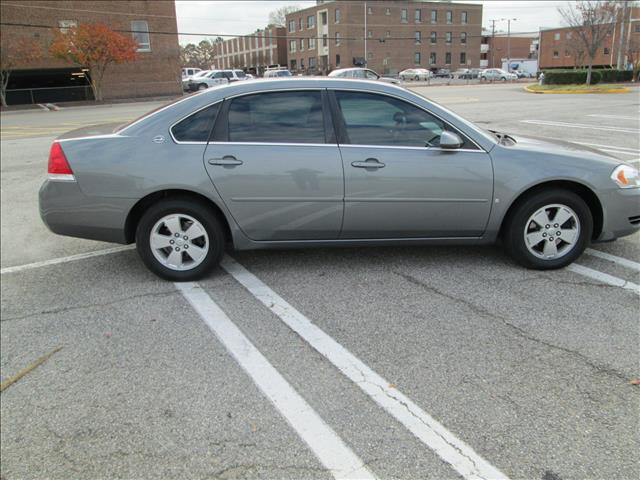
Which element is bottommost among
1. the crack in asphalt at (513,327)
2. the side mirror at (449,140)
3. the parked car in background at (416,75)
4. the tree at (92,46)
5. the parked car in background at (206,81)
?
the crack in asphalt at (513,327)

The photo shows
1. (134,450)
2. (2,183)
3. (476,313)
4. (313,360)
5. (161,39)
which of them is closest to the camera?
(134,450)

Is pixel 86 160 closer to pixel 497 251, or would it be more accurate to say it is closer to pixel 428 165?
pixel 428 165

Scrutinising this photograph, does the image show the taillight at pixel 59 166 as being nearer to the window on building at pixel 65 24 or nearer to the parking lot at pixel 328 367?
the parking lot at pixel 328 367

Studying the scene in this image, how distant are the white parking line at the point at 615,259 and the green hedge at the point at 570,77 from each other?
107ft

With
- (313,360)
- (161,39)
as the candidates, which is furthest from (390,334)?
(161,39)

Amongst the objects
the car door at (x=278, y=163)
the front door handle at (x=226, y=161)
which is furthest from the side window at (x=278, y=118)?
the front door handle at (x=226, y=161)

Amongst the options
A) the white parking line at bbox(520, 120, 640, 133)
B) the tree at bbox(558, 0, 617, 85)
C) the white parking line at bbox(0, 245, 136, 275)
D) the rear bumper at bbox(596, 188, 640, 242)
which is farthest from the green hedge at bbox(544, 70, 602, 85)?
the white parking line at bbox(0, 245, 136, 275)

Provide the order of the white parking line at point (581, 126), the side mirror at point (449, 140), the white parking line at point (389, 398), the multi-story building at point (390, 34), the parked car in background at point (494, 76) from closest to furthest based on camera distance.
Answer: the white parking line at point (389, 398), the side mirror at point (449, 140), the white parking line at point (581, 126), the parked car in background at point (494, 76), the multi-story building at point (390, 34)

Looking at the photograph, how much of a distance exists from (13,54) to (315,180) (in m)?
36.7

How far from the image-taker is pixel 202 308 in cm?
414

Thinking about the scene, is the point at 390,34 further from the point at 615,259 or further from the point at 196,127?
the point at 196,127

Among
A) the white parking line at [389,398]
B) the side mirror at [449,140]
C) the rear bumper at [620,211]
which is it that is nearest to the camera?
the white parking line at [389,398]

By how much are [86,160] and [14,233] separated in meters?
2.66

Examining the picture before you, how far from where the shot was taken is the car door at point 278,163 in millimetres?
4312
